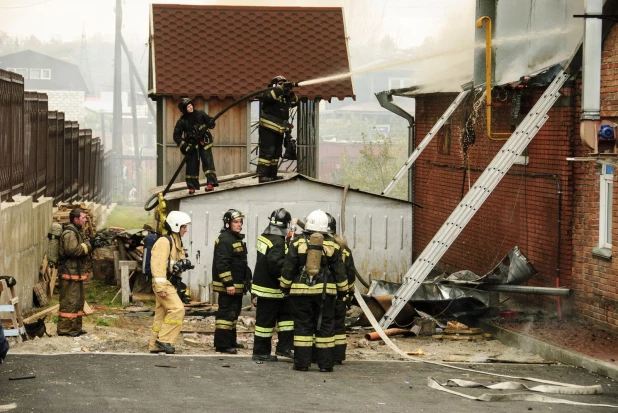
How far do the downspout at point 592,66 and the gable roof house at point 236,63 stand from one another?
A: 29.2ft

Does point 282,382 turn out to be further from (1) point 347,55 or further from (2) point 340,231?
(1) point 347,55

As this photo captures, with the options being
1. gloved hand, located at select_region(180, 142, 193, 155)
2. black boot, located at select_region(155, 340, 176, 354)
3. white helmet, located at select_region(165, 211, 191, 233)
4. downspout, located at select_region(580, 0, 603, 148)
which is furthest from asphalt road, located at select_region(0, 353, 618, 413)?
gloved hand, located at select_region(180, 142, 193, 155)

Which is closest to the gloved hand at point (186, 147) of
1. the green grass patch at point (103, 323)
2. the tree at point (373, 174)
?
the green grass patch at point (103, 323)

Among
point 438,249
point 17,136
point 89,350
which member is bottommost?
point 89,350

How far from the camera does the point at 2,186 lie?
15391 mm

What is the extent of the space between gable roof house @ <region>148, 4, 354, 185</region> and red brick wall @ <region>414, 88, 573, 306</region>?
2299 millimetres

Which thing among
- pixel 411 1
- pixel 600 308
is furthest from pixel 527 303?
pixel 411 1

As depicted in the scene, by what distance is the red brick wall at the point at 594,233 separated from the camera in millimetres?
12797

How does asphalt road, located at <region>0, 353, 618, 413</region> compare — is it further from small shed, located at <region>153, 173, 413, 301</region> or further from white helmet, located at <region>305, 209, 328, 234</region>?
small shed, located at <region>153, 173, 413, 301</region>

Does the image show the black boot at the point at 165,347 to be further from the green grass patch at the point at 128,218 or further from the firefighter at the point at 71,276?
the green grass patch at the point at 128,218

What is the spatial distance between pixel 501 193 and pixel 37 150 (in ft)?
29.5

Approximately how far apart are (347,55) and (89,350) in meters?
11.2

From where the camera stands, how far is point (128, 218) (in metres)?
41.8

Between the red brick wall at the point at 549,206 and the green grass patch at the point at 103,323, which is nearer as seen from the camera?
the red brick wall at the point at 549,206
